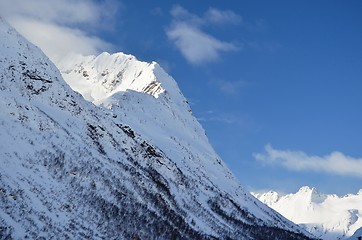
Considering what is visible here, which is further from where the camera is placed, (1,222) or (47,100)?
(47,100)

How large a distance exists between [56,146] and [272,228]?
8888 centimetres

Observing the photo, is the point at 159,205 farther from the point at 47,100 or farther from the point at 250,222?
the point at 250,222

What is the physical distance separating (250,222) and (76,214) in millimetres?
91825

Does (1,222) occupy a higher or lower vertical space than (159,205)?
lower

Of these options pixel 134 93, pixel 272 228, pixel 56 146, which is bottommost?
pixel 56 146

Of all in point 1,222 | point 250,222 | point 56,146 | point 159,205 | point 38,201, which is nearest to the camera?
point 1,222

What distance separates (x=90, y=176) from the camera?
77.4 metres

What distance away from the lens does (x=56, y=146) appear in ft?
254

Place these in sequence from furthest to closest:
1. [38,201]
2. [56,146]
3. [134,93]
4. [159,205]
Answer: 1. [134,93]
2. [159,205]
3. [56,146]
4. [38,201]

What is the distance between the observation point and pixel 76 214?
187 ft

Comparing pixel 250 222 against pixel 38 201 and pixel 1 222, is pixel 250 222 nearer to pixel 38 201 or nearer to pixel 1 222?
pixel 38 201

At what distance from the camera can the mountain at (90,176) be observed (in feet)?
173

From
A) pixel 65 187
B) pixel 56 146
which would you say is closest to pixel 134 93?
pixel 56 146

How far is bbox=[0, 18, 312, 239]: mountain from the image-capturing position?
2074 inches
